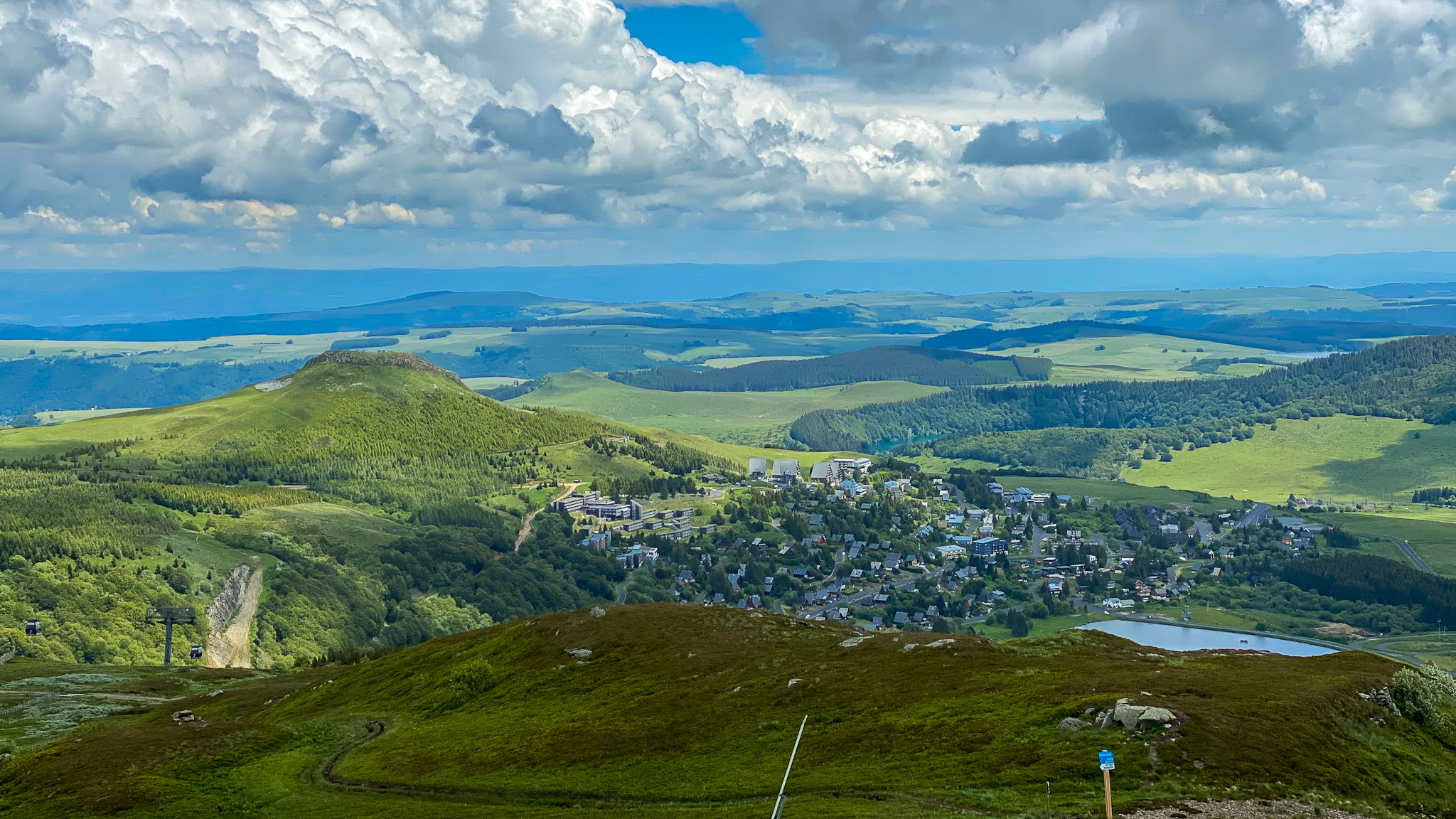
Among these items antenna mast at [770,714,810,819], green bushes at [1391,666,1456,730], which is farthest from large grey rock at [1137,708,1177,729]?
antenna mast at [770,714,810,819]

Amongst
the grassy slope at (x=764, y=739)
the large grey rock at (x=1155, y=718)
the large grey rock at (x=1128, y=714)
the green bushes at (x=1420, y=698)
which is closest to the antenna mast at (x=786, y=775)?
the grassy slope at (x=764, y=739)

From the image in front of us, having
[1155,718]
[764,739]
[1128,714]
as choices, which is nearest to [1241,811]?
[1155,718]

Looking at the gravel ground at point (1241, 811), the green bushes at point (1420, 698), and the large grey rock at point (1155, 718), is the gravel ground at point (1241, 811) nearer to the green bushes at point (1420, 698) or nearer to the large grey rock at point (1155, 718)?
the large grey rock at point (1155, 718)

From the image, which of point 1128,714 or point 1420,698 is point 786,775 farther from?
point 1420,698

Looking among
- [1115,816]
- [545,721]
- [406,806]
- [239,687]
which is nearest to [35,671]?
[239,687]

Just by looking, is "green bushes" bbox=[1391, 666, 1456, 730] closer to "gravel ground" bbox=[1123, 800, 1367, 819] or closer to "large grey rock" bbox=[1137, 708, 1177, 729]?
"gravel ground" bbox=[1123, 800, 1367, 819]

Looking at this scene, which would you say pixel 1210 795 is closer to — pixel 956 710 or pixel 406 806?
pixel 956 710
